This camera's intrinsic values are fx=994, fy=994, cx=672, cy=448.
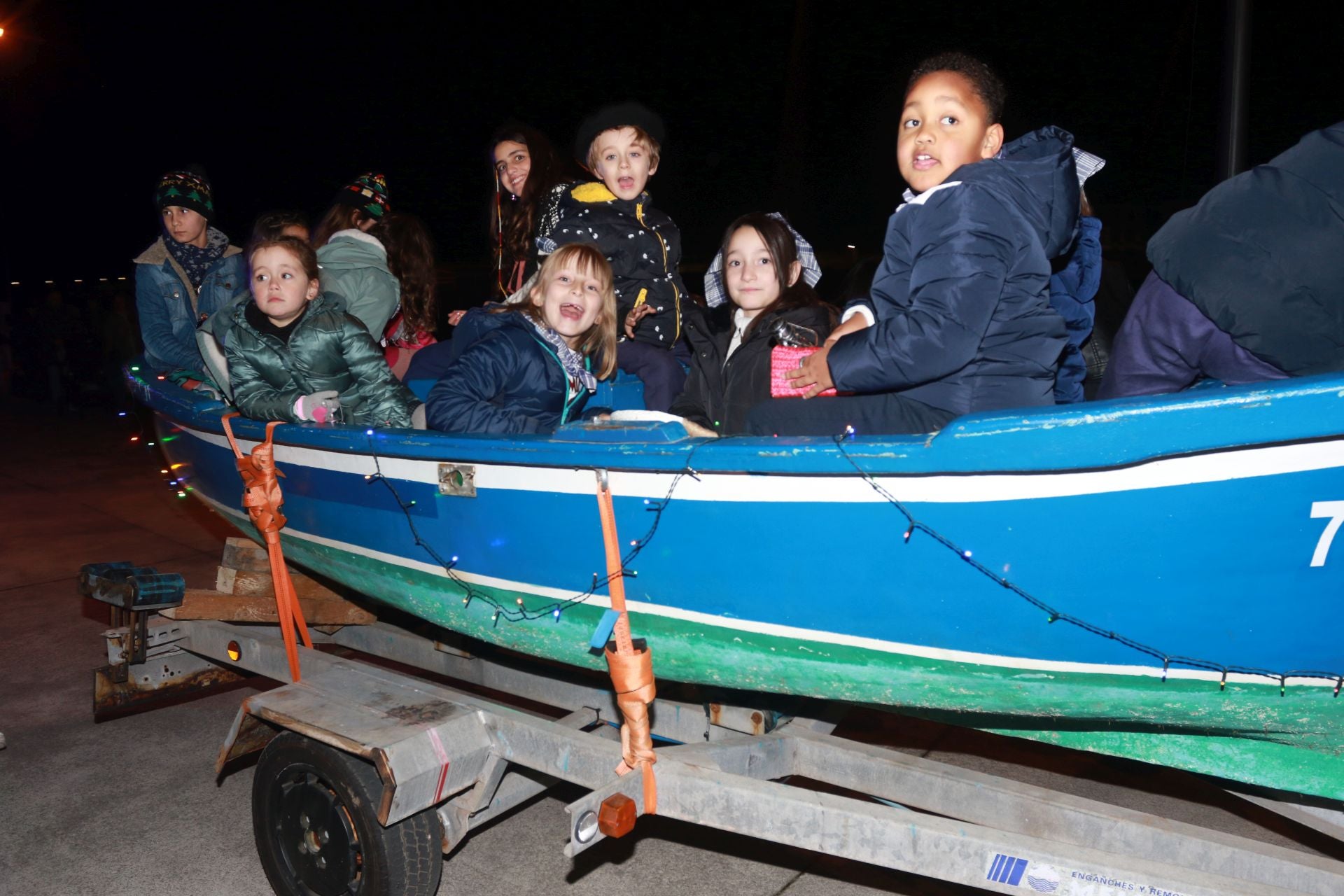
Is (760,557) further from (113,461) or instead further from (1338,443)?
(113,461)

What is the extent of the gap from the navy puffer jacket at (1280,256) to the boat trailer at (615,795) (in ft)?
3.60

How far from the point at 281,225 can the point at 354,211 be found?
0.35m

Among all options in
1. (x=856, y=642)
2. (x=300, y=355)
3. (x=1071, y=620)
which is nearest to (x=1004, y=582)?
(x=1071, y=620)

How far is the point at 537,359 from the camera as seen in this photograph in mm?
3195

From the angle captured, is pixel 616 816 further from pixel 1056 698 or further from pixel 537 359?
pixel 537 359

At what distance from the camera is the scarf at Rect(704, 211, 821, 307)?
3346mm

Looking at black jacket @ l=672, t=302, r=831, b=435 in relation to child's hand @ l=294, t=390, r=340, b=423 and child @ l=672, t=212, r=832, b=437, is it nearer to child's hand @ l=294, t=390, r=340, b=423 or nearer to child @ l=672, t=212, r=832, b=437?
child @ l=672, t=212, r=832, b=437

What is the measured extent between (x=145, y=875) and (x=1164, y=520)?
3.04 metres

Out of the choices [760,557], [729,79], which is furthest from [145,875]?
[729,79]

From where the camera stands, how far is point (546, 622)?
2898mm

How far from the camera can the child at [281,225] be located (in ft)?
14.8

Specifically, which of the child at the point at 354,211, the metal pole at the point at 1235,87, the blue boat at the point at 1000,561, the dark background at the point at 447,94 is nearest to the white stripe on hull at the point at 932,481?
the blue boat at the point at 1000,561

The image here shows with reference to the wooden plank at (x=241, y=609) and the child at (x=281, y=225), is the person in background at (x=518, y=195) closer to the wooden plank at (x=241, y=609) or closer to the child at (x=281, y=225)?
the child at (x=281, y=225)

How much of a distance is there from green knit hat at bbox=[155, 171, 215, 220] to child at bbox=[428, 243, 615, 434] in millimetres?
2570
